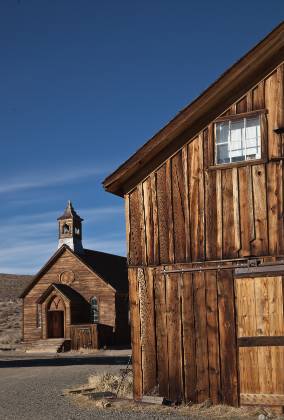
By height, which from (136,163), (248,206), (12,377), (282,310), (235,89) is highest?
(235,89)

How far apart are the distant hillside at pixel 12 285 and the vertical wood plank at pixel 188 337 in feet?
205

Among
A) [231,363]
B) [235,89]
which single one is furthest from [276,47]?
Answer: [231,363]

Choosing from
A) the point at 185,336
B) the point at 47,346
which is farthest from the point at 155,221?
the point at 47,346

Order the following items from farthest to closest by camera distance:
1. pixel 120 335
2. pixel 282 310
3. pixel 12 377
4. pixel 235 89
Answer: pixel 120 335 → pixel 12 377 → pixel 235 89 → pixel 282 310

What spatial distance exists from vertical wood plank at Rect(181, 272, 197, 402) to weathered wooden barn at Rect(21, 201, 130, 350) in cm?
2190

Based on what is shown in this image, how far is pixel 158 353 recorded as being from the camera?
12.7m

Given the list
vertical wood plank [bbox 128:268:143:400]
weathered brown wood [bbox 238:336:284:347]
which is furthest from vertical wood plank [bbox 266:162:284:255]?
vertical wood plank [bbox 128:268:143:400]

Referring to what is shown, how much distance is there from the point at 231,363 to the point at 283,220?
2.84 meters

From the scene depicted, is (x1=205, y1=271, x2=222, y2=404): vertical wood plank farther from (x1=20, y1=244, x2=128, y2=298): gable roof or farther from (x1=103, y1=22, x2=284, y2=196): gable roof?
(x1=20, y1=244, x2=128, y2=298): gable roof

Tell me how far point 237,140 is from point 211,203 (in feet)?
4.38

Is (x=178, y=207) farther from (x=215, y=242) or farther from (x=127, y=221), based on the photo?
(x=127, y=221)

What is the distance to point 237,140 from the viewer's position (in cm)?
1245

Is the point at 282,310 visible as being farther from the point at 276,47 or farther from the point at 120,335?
the point at 120,335

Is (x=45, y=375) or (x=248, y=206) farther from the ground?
(x=248, y=206)
